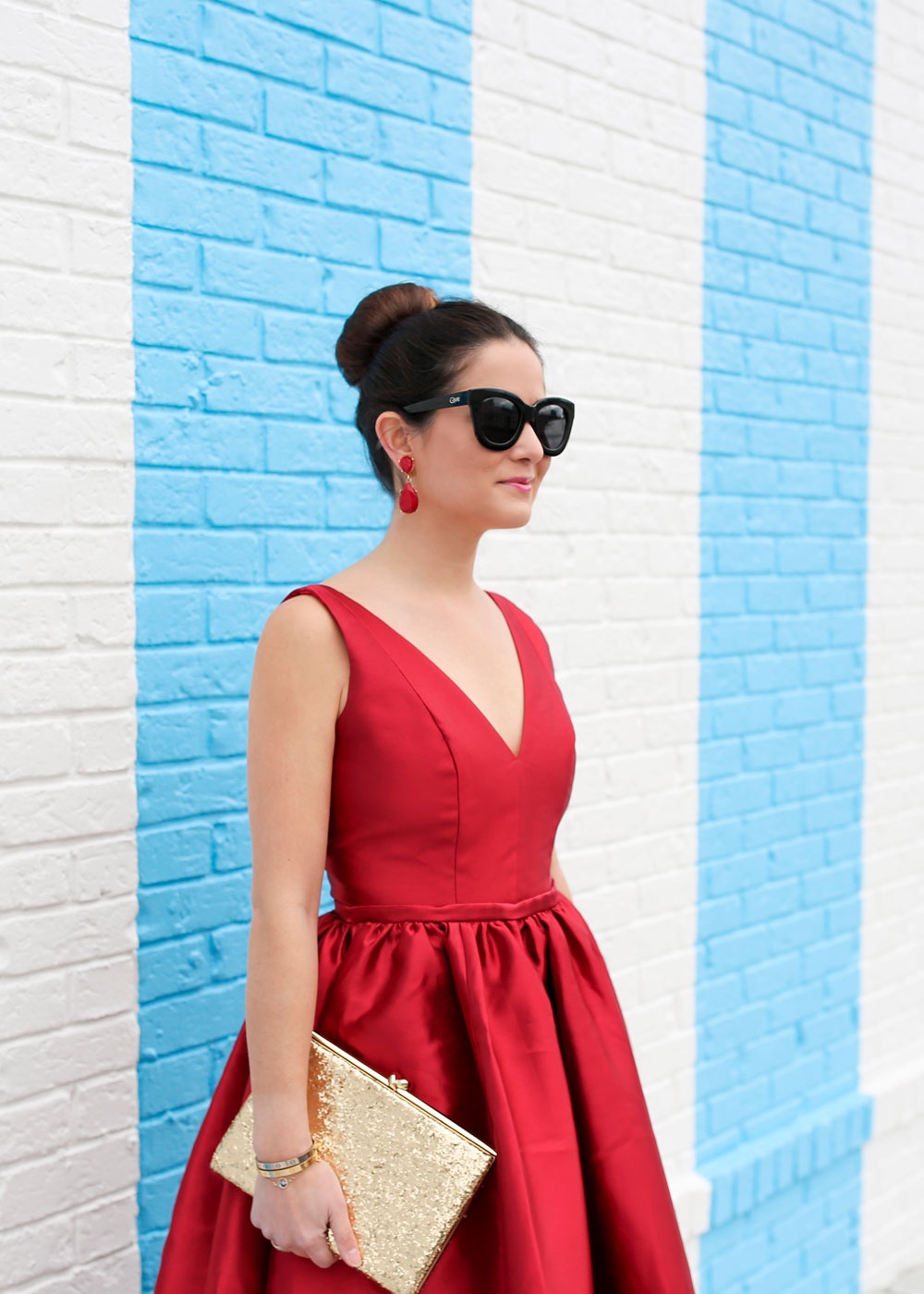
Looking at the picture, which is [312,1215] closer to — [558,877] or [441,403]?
[558,877]

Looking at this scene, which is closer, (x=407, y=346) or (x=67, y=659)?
(x=407, y=346)

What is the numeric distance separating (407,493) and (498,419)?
0.57ft

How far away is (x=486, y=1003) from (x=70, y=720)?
0.83m

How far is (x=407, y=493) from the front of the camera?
5.35 ft

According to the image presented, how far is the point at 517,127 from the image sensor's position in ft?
8.32

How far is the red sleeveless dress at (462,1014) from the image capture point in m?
1.46

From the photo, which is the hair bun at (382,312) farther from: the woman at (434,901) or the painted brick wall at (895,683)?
the painted brick wall at (895,683)

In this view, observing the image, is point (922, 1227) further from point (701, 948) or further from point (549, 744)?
point (549, 744)

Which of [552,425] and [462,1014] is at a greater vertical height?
[552,425]

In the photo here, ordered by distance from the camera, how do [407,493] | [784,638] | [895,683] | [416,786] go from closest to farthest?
1. [416,786]
2. [407,493]
3. [784,638]
4. [895,683]

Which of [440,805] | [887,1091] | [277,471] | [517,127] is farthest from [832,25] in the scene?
[887,1091]

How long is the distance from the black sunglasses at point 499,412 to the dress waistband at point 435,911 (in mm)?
617

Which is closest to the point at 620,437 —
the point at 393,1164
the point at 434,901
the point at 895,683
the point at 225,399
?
the point at 225,399

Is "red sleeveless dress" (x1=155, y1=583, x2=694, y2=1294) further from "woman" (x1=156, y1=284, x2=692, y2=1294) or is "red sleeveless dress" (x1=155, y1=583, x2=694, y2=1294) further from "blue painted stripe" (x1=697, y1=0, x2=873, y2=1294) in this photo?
"blue painted stripe" (x1=697, y1=0, x2=873, y2=1294)
